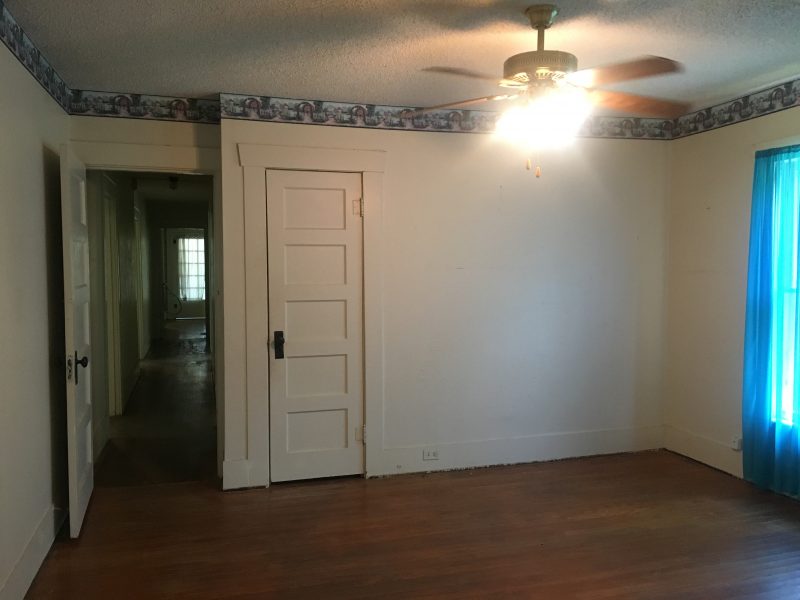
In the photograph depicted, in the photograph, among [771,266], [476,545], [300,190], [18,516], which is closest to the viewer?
[18,516]

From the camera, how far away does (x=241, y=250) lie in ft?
11.8

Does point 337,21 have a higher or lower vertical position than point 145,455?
higher

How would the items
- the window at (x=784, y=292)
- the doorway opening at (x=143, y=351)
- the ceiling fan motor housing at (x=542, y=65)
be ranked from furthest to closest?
the doorway opening at (x=143, y=351) < the window at (x=784, y=292) < the ceiling fan motor housing at (x=542, y=65)

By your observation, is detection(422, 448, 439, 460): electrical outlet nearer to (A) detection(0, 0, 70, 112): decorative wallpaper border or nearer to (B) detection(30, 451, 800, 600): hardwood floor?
(B) detection(30, 451, 800, 600): hardwood floor

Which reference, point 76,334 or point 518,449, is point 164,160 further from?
point 518,449

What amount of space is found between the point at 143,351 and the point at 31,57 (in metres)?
6.06

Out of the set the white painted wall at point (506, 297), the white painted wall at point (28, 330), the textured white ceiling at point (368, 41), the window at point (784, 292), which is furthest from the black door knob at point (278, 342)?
the window at point (784, 292)

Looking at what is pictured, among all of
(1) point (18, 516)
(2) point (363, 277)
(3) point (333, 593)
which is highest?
(2) point (363, 277)

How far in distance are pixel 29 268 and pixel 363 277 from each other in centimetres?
184

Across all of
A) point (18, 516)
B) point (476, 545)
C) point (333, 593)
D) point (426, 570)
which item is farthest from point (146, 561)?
point (476, 545)

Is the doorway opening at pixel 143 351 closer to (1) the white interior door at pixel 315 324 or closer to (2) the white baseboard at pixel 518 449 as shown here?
(1) the white interior door at pixel 315 324

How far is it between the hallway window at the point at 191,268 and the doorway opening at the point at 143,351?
4.57 ft

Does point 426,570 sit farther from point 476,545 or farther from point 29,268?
point 29,268

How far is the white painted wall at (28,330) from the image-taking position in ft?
7.70
